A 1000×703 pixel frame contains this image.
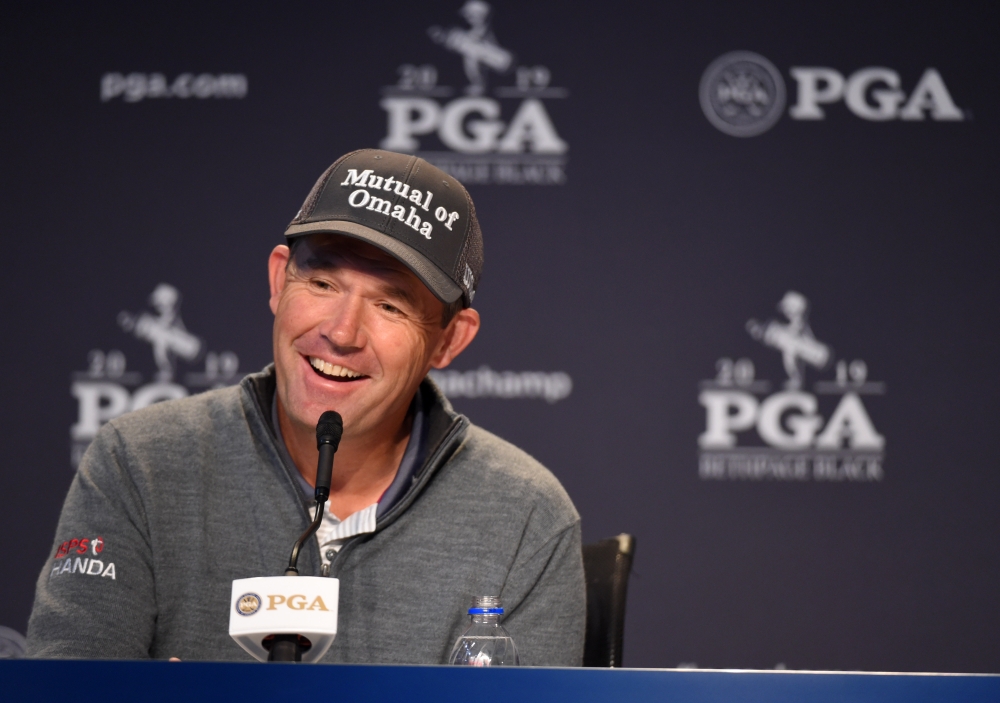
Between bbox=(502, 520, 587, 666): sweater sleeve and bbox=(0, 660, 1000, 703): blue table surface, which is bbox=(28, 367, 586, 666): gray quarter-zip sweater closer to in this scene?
bbox=(502, 520, 587, 666): sweater sleeve

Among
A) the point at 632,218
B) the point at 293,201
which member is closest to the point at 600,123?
the point at 632,218

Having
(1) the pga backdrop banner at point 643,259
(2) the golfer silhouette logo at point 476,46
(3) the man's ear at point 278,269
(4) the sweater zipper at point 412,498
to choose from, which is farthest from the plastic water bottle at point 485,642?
(2) the golfer silhouette logo at point 476,46

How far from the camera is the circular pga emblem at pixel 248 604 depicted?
3.20 feet

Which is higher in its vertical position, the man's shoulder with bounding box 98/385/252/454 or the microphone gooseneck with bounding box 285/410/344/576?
the man's shoulder with bounding box 98/385/252/454

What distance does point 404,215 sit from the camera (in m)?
1.64

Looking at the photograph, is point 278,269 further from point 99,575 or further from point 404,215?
point 99,575

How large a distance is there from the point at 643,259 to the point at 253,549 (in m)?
1.80

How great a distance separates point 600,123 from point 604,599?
5.75 ft

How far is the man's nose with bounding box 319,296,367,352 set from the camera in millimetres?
1602

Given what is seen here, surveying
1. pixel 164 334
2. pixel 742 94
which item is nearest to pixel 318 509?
pixel 164 334

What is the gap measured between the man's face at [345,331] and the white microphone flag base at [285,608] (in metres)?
0.67

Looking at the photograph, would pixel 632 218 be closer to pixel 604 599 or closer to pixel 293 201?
pixel 293 201

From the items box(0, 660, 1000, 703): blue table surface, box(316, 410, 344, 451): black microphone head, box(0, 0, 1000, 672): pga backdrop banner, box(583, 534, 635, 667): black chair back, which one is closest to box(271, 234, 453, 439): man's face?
box(316, 410, 344, 451): black microphone head

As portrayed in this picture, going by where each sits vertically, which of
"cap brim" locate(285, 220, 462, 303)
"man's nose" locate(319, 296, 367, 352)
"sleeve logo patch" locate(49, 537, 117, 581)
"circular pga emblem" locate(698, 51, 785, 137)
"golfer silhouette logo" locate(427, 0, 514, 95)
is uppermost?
"golfer silhouette logo" locate(427, 0, 514, 95)
